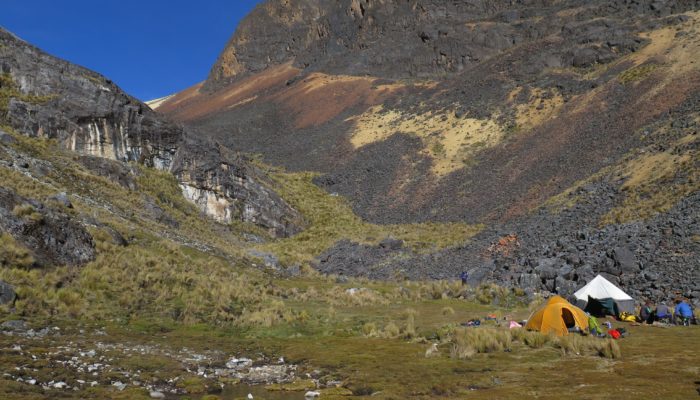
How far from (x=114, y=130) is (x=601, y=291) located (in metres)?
38.9

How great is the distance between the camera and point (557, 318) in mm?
18406

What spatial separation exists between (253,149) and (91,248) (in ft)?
213

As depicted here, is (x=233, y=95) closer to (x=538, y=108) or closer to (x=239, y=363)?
(x=538, y=108)

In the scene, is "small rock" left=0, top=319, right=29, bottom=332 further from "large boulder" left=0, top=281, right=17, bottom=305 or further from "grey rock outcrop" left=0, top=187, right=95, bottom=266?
"grey rock outcrop" left=0, top=187, right=95, bottom=266

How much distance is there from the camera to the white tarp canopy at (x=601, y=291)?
22.3 metres

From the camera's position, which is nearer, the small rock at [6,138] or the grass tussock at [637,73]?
the small rock at [6,138]

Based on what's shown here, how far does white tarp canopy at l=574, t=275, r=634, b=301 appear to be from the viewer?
73.2ft

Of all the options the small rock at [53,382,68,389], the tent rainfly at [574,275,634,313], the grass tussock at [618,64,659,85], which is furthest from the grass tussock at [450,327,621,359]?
the grass tussock at [618,64,659,85]

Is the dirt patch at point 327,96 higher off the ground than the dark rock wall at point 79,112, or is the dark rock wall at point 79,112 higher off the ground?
the dirt patch at point 327,96

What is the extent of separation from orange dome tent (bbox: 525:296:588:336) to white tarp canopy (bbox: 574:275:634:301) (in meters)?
4.11

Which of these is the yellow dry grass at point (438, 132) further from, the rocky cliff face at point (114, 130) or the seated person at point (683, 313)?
the seated person at point (683, 313)

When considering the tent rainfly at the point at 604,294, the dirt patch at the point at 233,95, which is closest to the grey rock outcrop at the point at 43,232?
the tent rainfly at the point at 604,294

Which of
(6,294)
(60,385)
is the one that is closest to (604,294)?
(60,385)

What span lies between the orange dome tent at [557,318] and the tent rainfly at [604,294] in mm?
4013
